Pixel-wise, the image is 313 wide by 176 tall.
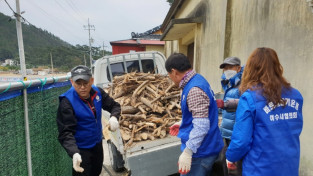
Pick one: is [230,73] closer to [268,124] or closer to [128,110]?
[268,124]

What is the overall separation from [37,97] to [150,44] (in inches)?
743

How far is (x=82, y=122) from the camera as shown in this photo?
2.30 m

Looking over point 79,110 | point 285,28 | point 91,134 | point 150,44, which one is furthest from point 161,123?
point 150,44

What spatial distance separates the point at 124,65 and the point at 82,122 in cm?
388

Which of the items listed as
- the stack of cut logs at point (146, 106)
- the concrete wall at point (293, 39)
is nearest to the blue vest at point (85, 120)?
the stack of cut logs at point (146, 106)

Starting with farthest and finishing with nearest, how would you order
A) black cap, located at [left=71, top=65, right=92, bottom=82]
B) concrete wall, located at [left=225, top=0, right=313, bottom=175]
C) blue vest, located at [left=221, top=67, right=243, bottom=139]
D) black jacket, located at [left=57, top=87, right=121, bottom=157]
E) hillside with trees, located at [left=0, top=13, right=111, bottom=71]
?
hillside with trees, located at [left=0, top=13, right=111, bottom=71] < concrete wall, located at [left=225, top=0, right=313, bottom=175] < blue vest, located at [left=221, top=67, right=243, bottom=139] < black cap, located at [left=71, top=65, right=92, bottom=82] < black jacket, located at [left=57, top=87, right=121, bottom=157]

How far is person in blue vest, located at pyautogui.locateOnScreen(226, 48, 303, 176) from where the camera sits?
1483 millimetres

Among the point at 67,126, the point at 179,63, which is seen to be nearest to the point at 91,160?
the point at 67,126

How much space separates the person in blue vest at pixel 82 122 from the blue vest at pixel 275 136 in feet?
5.40

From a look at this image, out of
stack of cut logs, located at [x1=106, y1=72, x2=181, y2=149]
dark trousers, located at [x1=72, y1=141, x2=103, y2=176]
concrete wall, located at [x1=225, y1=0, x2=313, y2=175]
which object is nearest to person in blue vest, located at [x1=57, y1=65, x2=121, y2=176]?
dark trousers, located at [x1=72, y1=141, x2=103, y2=176]

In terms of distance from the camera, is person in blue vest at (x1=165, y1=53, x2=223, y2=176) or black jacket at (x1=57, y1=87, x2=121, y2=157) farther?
black jacket at (x1=57, y1=87, x2=121, y2=157)

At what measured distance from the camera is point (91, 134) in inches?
94.4

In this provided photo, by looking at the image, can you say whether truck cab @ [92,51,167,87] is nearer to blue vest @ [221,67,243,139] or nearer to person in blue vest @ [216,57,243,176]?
person in blue vest @ [216,57,243,176]

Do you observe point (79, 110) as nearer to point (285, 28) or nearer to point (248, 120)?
point (248, 120)
